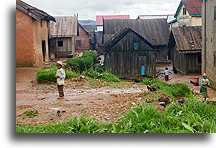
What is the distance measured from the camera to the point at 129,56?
13750 millimetres

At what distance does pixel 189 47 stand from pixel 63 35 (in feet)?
25.5

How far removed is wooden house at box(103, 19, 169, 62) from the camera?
67.7ft

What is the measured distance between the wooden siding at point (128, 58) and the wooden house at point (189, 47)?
176 centimetres

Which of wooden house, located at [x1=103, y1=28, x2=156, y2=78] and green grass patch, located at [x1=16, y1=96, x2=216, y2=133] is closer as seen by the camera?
green grass patch, located at [x1=16, y1=96, x2=216, y2=133]

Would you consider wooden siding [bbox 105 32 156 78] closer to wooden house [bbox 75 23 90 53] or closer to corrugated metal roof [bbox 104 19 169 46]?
corrugated metal roof [bbox 104 19 169 46]

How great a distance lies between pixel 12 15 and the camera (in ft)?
13.8

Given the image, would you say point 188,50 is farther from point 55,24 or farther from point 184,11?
point 55,24

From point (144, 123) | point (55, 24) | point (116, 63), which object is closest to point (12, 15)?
point (144, 123)

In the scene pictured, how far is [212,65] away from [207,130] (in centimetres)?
733

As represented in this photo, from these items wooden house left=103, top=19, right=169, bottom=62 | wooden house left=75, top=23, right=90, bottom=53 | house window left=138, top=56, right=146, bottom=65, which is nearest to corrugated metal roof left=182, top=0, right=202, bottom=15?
wooden house left=103, top=19, right=169, bottom=62

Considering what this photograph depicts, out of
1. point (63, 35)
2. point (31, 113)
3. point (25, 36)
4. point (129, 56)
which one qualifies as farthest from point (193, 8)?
point (31, 113)

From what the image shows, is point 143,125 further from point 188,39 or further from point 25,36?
point 188,39

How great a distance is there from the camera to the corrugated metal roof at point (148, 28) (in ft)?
A: 67.8

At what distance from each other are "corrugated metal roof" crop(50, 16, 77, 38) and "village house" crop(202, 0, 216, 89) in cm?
881
